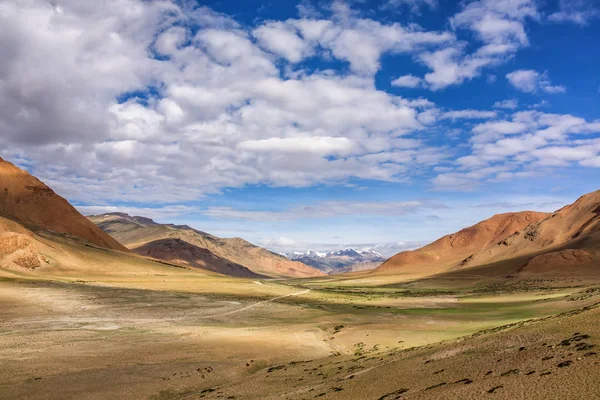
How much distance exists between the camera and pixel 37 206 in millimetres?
134125

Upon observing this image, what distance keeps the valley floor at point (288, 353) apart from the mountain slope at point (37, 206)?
305ft

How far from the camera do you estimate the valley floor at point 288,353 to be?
13.1 meters

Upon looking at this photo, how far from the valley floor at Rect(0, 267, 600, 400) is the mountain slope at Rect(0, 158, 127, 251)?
93.1 meters

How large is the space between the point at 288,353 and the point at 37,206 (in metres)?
134

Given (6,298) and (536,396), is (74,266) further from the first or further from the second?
(536,396)

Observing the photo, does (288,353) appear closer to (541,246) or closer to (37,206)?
(541,246)

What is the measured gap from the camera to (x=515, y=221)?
19138cm

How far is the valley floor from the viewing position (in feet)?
42.9

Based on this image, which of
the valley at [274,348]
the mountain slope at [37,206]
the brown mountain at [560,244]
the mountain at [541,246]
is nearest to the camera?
the valley at [274,348]

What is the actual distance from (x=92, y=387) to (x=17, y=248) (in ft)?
270

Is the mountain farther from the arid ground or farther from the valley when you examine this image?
the arid ground

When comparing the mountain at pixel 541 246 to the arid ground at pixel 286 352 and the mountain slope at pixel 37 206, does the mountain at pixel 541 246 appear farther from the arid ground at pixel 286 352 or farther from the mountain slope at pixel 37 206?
the mountain slope at pixel 37 206

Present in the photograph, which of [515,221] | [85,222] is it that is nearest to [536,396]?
[85,222]

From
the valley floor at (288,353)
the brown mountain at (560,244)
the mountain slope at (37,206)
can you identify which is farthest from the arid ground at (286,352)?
the mountain slope at (37,206)
